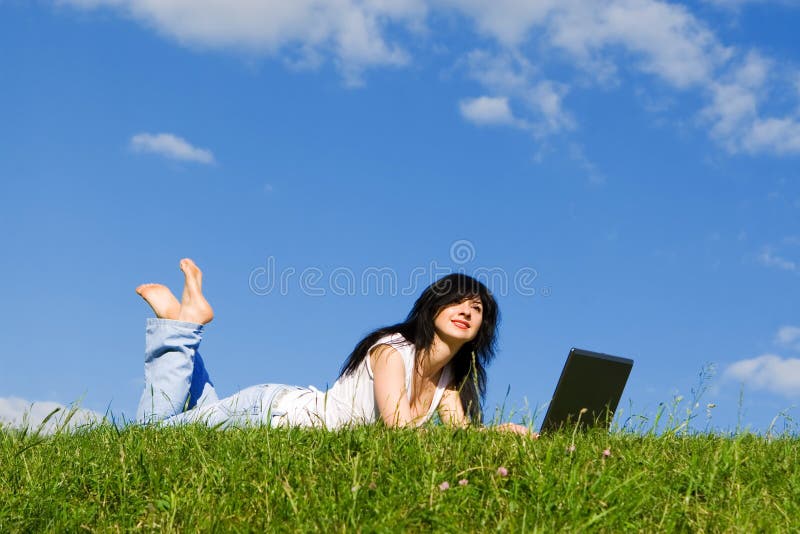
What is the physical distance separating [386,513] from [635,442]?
239cm

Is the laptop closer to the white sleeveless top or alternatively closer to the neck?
the white sleeveless top

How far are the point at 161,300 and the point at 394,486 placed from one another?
5.37 metres

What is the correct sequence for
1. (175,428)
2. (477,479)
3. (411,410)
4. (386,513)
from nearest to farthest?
(386,513) < (477,479) < (175,428) < (411,410)

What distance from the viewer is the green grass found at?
13.5 ft

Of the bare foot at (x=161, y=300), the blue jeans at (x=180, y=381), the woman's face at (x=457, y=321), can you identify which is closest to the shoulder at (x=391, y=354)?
the woman's face at (x=457, y=321)

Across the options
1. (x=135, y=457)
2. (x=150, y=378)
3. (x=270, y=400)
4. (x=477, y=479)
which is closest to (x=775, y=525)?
(x=477, y=479)

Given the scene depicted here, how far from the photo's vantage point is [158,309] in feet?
29.3

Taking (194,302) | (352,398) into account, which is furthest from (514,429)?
(194,302)

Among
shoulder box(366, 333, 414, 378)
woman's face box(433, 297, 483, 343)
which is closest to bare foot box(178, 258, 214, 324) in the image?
shoulder box(366, 333, 414, 378)

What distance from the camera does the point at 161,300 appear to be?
905 cm

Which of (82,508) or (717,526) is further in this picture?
(82,508)

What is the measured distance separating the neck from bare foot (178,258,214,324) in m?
2.63

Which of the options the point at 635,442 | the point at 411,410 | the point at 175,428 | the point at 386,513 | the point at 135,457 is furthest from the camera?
the point at 411,410

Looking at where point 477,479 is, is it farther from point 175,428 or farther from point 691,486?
point 175,428
